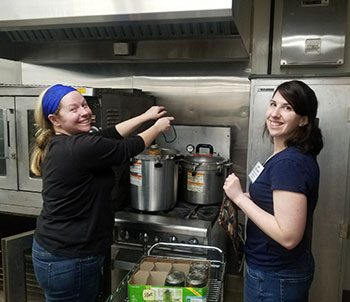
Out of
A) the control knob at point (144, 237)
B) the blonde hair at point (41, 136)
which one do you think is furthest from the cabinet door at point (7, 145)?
the control knob at point (144, 237)

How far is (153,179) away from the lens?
1822mm

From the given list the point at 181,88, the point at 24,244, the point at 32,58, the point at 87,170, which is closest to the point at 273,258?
the point at 87,170

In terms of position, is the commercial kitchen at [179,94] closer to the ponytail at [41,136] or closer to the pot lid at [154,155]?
the pot lid at [154,155]

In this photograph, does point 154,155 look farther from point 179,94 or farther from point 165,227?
point 179,94

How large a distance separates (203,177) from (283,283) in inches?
31.6

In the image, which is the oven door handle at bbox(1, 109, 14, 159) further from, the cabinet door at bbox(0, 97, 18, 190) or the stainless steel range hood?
the stainless steel range hood

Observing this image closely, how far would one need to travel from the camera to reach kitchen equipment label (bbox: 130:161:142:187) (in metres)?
1.82

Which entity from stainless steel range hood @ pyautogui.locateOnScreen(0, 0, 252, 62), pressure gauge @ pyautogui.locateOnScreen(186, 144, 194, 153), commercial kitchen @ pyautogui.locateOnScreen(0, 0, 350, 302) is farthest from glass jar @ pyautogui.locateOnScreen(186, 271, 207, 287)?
pressure gauge @ pyautogui.locateOnScreen(186, 144, 194, 153)

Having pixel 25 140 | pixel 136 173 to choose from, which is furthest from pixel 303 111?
pixel 25 140

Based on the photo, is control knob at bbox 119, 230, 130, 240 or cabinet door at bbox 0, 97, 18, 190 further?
cabinet door at bbox 0, 97, 18, 190

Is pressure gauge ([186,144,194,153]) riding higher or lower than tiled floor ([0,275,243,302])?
higher

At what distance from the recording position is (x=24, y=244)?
178 cm

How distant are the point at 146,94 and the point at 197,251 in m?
1.21

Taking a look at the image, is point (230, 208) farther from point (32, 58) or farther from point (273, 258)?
point (32, 58)
